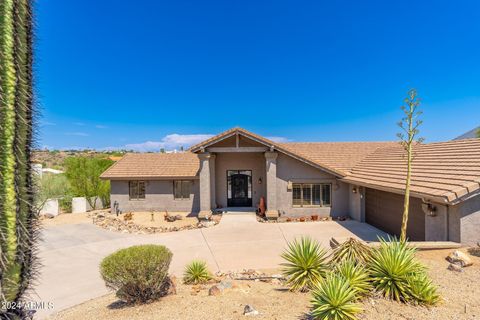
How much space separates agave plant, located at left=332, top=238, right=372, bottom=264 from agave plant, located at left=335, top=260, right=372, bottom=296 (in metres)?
0.40

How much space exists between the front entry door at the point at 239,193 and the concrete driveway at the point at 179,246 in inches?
97.4

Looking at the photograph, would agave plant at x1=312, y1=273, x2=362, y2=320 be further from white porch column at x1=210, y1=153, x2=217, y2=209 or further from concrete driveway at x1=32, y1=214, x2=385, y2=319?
white porch column at x1=210, y1=153, x2=217, y2=209

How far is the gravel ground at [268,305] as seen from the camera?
5367 mm

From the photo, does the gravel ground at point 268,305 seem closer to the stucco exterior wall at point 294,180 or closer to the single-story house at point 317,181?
the single-story house at point 317,181

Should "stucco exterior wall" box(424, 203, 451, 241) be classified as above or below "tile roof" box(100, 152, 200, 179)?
below

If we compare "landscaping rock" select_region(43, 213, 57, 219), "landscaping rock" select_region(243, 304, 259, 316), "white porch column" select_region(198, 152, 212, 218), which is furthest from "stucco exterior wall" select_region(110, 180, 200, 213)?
"landscaping rock" select_region(243, 304, 259, 316)

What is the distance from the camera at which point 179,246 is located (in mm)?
12703

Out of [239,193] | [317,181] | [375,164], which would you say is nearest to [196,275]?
[317,181]

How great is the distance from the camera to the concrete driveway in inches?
354

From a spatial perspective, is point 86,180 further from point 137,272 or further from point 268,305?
point 268,305

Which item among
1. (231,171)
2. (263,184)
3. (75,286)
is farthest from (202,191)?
(75,286)

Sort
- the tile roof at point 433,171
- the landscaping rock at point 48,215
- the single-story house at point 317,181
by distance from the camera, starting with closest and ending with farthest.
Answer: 1. the tile roof at point 433,171
2. the single-story house at point 317,181
3. the landscaping rock at point 48,215

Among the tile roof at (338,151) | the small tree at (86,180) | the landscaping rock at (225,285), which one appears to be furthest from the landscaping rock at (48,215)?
the landscaping rock at (225,285)

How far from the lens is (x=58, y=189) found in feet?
83.7
